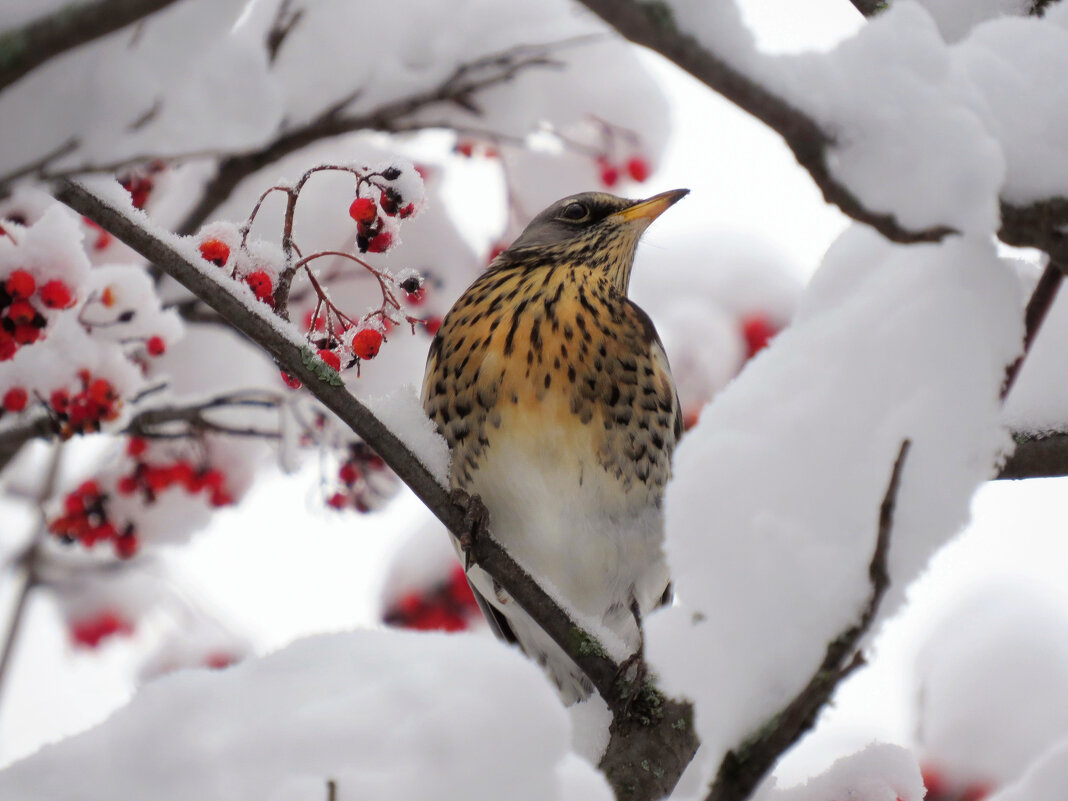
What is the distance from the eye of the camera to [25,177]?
91cm

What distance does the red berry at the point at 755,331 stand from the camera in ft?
12.9

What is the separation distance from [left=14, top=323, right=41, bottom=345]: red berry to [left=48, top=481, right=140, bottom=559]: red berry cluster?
1.06 m

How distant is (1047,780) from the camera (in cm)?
125

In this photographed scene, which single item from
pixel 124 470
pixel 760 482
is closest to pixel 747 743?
pixel 760 482

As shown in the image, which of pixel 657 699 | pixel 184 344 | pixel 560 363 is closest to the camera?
pixel 657 699

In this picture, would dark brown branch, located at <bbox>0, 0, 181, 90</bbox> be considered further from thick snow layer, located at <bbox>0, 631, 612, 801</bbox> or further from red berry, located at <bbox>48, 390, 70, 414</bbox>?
red berry, located at <bbox>48, 390, 70, 414</bbox>

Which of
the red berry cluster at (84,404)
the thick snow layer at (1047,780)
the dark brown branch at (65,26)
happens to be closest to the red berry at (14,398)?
the red berry cluster at (84,404)

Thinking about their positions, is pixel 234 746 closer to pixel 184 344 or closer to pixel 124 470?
Answer: pixel 124 470

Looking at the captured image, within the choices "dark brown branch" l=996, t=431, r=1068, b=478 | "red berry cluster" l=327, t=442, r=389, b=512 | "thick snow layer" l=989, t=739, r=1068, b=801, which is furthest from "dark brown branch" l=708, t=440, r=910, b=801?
"red berry cluster" l=327, t=442, r=389, b=512

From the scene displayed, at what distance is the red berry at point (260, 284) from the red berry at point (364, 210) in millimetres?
185

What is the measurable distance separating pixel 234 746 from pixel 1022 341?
0.77 metres

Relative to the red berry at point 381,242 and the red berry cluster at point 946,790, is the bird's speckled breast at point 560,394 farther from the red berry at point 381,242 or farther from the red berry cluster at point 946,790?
the red berry cluster at point 946,790

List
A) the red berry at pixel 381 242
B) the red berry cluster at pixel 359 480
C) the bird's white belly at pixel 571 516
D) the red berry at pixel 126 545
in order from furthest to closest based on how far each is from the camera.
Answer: the red berry at pixel 126 545, the red berry cluster at pixel 359 480, the bird's white belly at pixel 571 516, the red berry at pixel 381 242

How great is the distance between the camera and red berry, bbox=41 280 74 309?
184 centimetres
